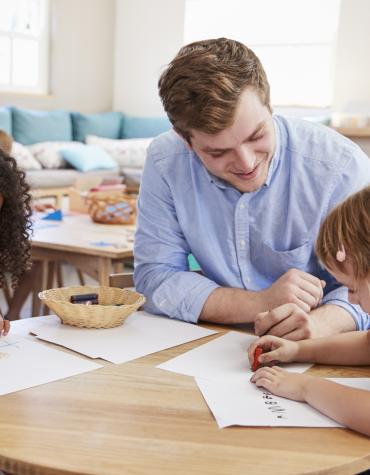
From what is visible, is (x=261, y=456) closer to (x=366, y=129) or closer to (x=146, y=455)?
(x=146, y=455)

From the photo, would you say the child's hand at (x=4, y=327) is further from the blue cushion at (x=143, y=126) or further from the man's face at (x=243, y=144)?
the blue cushion at (x=143, y=126)

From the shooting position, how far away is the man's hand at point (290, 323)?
3.89ft

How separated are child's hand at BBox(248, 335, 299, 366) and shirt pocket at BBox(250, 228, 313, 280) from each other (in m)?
0.31

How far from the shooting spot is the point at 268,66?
6.47 metres

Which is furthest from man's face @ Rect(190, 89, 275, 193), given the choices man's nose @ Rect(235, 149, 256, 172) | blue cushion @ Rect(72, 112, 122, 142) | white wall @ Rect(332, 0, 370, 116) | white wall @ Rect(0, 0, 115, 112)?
blue cushion @ Rect(72, 112, 122, 142)

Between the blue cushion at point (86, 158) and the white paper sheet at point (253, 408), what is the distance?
5191 millimetres

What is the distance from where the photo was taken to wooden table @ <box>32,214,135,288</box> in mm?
2496

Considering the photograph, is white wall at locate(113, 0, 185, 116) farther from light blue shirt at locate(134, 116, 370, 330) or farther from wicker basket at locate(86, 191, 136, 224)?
light blue shirt at locate(134, 116, 370, 330)

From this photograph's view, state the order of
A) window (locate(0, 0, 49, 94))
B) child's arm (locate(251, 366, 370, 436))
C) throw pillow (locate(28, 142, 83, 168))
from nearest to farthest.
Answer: child's arm (locate(251, 366, 370, 436)) → throw pillow (locate(28, 142, 83, 168)) → window (locate(0, 0, 49, 94))

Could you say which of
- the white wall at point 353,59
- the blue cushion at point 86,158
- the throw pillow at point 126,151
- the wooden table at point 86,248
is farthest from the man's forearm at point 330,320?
the throw pillow at point 126,151

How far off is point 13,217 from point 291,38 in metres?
5.08

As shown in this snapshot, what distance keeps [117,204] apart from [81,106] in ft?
14.7

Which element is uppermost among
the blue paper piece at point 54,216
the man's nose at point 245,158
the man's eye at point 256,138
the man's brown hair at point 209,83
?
the man's brown hair at point 209,83

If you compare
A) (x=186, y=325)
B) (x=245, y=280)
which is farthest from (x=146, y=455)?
(x=245, y=280)
